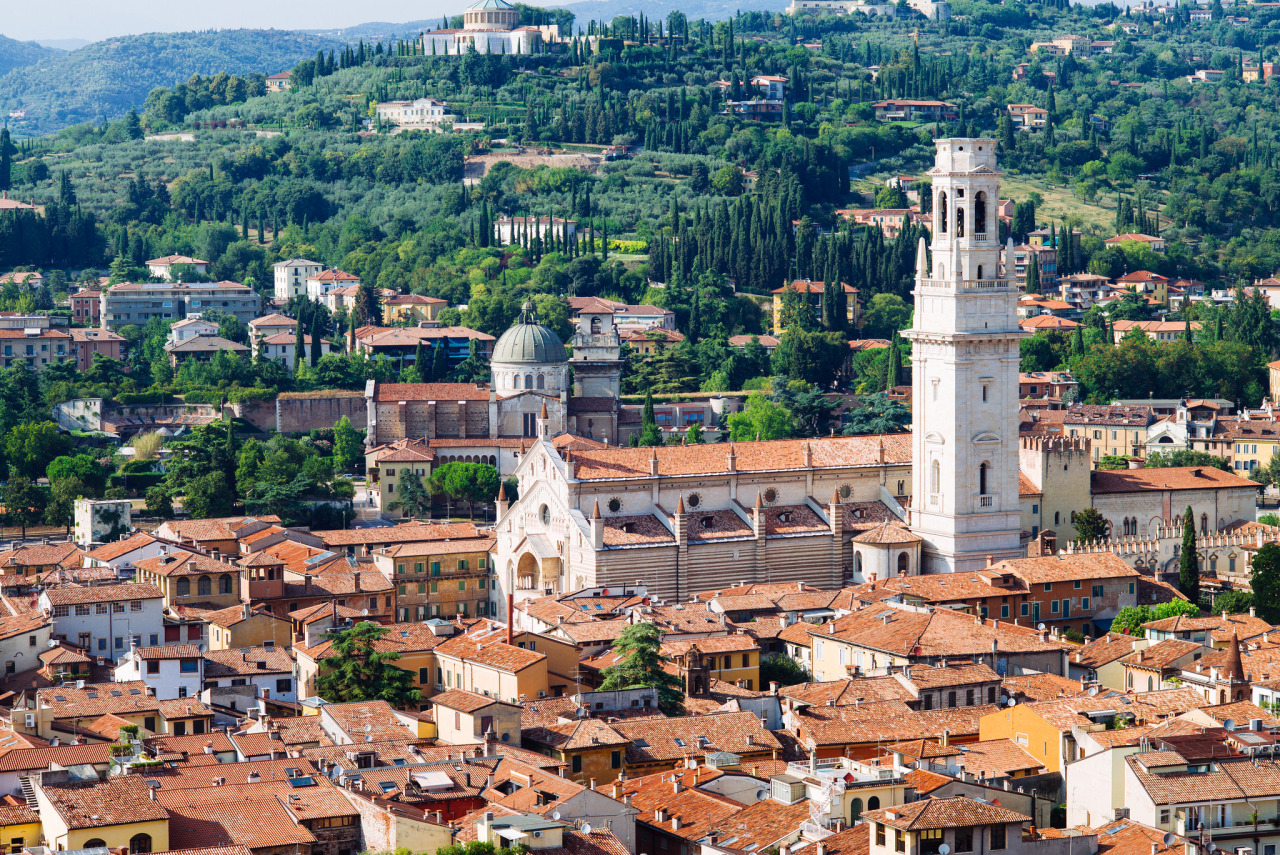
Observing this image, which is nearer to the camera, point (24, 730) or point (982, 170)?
point (24, 730)

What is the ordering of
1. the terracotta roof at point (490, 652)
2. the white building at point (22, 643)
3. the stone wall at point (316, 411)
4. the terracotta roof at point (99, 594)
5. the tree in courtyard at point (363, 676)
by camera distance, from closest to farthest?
the tree in courtyard at point (363, 676) → the terracotta roof at point (490, 652) → the white building at point (22, 643) → the terracotta roof at point (99, 594) → the stone wall at point (316, 411)

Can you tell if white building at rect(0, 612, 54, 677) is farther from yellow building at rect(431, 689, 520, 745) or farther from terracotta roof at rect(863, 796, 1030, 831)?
terracotta roof at rect(863, 796, 1030, 831)

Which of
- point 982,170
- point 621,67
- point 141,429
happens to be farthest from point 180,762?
point 621,67

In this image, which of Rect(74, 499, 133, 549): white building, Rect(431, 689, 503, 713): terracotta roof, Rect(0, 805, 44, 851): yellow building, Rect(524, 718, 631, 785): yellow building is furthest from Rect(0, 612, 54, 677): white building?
Rect(74, 499, 133, 549): white building

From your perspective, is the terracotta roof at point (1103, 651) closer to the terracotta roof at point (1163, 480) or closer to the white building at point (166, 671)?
the terracotta roof at point (1163, 480)

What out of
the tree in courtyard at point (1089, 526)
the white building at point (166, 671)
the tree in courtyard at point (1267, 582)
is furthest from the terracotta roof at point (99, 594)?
the tree in courtyard at point (1267, 582)

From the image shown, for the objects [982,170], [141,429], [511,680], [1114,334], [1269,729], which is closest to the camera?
[1269,729]

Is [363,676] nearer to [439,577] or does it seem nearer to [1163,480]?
[439,577]

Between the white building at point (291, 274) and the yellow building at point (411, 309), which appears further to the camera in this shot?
the white building at point (291, 274)

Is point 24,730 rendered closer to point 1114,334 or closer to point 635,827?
point 635,827
